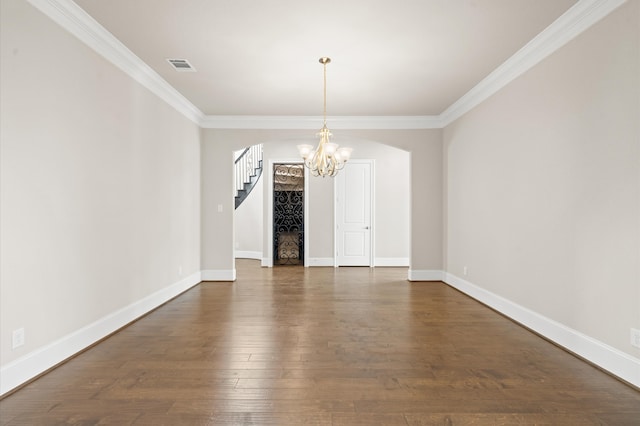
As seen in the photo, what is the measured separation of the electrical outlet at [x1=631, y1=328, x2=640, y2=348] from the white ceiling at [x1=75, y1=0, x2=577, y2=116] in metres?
2.54

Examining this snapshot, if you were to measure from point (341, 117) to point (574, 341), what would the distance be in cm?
459

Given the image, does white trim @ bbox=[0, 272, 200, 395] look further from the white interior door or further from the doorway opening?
the white interior door

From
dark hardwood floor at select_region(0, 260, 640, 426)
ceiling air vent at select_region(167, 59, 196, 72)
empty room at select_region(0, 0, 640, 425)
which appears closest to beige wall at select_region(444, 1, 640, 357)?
empty room at select_region(0, 0, 640, 425)

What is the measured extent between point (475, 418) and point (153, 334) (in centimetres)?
296

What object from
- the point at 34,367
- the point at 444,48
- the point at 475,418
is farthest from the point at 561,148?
the point at 34,367

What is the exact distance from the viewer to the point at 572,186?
313 cm

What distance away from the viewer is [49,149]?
2.75 metres

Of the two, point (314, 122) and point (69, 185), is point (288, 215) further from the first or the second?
point (69, 185)

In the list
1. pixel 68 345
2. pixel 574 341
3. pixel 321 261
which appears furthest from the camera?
pixel 321 261

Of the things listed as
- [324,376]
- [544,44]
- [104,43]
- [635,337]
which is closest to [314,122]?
[104,43]

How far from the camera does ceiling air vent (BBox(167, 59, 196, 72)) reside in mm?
4035

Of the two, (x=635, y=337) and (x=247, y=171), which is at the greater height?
(x=247, y=171)

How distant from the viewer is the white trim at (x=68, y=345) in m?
2.42

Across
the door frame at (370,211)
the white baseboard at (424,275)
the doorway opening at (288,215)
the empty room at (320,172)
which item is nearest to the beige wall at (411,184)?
the white baseboard at (424,275)
